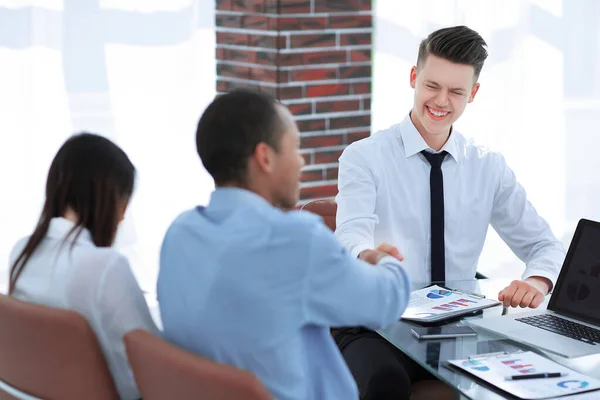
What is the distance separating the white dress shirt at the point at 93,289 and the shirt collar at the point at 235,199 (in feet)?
0.94

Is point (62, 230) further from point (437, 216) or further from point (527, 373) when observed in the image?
point (437, 216)

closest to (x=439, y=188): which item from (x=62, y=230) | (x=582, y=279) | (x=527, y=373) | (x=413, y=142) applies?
(x=413, y=142)

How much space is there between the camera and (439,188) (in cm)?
294

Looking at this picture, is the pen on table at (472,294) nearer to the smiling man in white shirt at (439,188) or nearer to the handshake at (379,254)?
the smiling man in white shirt at (439,188)

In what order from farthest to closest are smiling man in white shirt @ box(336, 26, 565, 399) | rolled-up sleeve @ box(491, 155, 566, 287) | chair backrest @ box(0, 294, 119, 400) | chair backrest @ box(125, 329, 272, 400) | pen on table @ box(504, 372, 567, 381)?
rolled-up sleeve @ box(491, 155, 566, 287) < smiling man in white shirt @ box(336, 26, 565, 399) < pen on table @ box(504, 372, 567, 381) < chair backrest @ box(0, 294, 119, 400) < chair backrest @ box(125, 329, 272, 400)

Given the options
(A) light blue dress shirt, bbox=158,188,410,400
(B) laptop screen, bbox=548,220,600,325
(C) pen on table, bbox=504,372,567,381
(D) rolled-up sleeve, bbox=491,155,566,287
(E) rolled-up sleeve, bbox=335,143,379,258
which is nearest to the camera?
(A) light blue dress shirt, bbox=158,188,410,400

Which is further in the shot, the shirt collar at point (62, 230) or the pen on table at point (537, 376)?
the shirt collar at point (62, 230)

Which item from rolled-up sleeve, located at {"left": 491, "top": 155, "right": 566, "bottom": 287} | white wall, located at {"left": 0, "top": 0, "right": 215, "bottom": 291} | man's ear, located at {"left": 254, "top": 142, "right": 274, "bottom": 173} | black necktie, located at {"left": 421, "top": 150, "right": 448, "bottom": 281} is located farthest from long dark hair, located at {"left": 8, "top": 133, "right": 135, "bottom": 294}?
white wall, located at {"left": 0, "top": 0, "right": 215, "bottom": 291}

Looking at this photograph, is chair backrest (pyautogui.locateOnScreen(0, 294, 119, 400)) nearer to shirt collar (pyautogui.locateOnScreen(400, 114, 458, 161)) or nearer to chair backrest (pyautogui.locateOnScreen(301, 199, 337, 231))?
chair backrest (pyautogui.locateOnScreen(301, 199, 337, 231))

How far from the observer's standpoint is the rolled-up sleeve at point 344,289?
1.75 metres

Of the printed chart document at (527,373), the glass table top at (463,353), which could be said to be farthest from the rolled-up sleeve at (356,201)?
the printed chart document at (527,373)

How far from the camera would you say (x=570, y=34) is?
16.4 feet

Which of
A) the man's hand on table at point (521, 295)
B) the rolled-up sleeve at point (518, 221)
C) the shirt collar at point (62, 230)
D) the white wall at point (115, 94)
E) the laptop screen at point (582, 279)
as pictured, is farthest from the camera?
the white wall at point (115, 94)

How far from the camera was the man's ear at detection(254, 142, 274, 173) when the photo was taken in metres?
1.83
